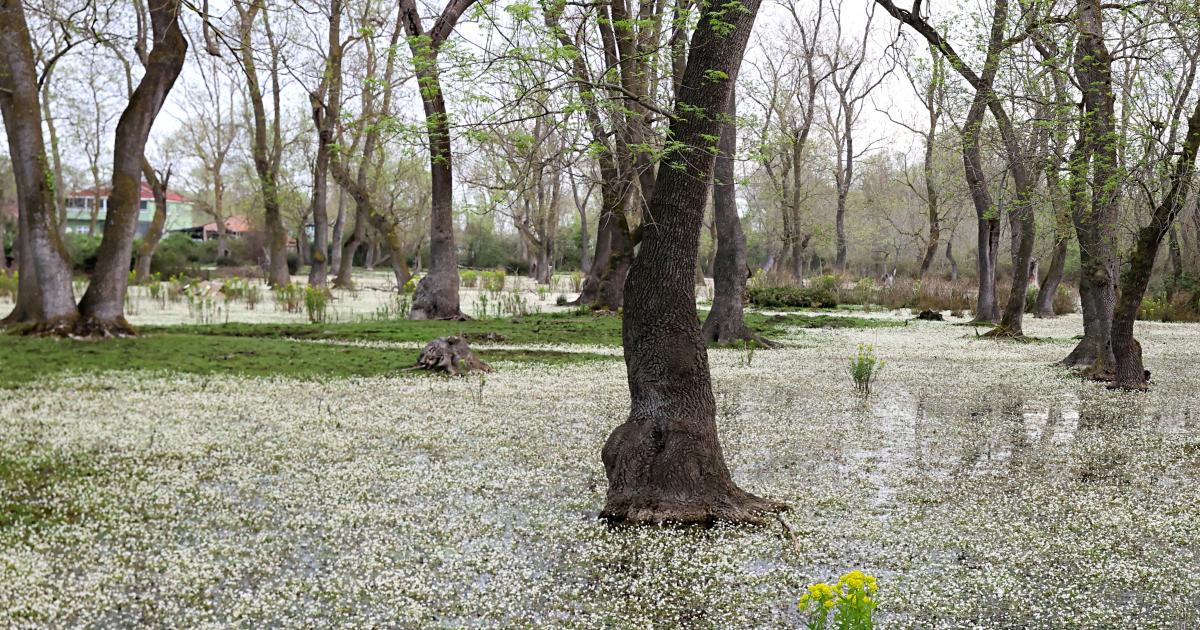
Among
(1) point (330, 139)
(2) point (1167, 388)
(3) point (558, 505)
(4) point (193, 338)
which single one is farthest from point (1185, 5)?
(1) point (330, 139)

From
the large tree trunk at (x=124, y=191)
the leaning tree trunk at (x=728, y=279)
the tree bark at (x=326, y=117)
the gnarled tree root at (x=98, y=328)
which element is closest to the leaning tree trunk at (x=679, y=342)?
the leaning tree trunk at (x=728, y=279)

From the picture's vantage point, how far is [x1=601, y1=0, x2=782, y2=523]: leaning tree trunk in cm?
598

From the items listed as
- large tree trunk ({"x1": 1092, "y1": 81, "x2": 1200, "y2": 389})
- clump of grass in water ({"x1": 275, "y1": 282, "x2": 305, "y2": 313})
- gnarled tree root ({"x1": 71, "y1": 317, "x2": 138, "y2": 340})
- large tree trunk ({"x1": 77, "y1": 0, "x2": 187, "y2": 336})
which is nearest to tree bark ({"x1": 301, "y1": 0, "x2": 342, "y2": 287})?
clump of grass in water ({"x1": 275, "y1": 282, "x2": 305, "y2": 313})

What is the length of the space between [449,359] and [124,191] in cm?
671

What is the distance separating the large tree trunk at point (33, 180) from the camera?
47.7 ft

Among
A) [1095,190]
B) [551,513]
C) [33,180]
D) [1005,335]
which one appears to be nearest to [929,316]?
[1005,335]

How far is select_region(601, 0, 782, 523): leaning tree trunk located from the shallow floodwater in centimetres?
36

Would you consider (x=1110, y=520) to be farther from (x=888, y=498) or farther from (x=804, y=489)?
(x=804, y=489)

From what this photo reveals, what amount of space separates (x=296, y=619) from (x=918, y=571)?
321 cm

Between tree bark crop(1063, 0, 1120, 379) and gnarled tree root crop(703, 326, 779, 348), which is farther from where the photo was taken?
gnarled tree root crop(703, 326, 779, 348)

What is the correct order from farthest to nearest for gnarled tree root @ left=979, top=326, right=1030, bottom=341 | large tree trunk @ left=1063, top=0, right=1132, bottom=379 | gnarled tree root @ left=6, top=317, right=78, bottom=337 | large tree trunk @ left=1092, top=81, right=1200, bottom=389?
gnarled tree root @ left=979, top=326, right=1030, bottom=341 → gnarled tree root @ left=6, top=317, right=78, bottom=337 → large tree trunk @ left=1063, top=0, right=1132, bottom=379 → large tree trunk @ left=1092, top=81, right=1200, bottom=389

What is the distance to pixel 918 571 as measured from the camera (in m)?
5.09

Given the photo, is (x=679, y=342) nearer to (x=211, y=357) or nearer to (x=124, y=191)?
(x=211, y=357)

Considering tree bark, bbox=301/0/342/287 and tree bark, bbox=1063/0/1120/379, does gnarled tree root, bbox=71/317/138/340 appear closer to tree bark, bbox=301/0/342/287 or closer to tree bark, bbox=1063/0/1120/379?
tree bark, bbox=301/0/342/287
